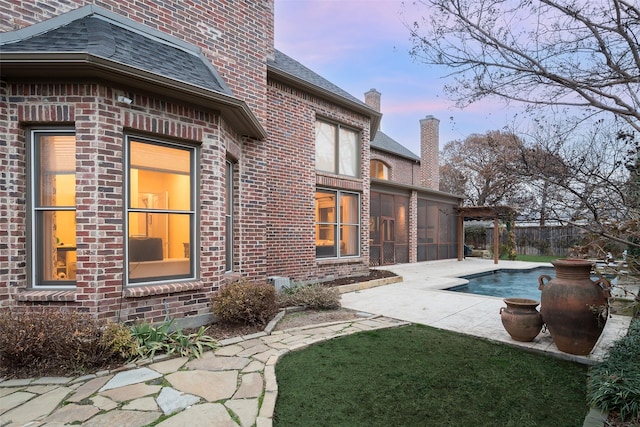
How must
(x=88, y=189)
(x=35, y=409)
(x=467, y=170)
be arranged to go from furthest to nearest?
(x=467, y=170), (x=88, y=189), (x=35, y=409)

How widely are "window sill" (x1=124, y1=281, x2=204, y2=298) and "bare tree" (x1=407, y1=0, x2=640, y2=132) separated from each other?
4251 millimetres

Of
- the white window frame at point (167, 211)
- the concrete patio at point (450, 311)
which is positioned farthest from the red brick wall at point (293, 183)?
the white window frame at point (167, 211)


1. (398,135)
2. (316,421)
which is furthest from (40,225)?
(398,135)

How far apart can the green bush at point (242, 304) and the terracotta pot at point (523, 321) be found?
346cm

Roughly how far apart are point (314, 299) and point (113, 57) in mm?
4777

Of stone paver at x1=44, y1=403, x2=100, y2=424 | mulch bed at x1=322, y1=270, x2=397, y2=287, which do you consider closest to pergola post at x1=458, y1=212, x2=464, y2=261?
mulch bed at x1=322, y1=270, x2=397, y2=287

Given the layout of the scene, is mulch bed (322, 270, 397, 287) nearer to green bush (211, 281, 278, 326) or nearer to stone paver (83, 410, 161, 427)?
green bush (211, 281, 278, 326)

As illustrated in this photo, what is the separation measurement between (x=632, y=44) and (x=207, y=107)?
A: 16.5ft

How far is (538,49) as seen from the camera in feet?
12.2

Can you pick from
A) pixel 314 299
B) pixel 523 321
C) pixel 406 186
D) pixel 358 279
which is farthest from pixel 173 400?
pixel 406 186

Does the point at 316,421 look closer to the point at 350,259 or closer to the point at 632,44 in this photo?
the point at 632,44

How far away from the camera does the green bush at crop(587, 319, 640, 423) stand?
2.65 metres

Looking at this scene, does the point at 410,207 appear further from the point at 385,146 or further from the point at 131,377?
the point at 131,377

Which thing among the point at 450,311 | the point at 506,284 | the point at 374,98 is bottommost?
the point at 506,284
